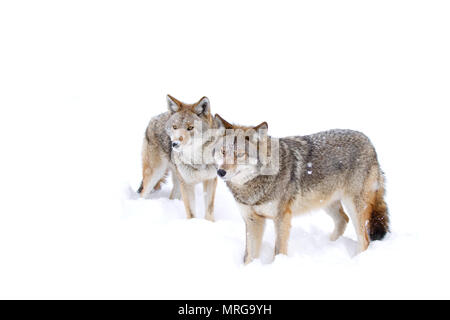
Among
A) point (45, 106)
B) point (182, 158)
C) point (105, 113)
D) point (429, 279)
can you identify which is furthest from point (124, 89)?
point (429, 279)

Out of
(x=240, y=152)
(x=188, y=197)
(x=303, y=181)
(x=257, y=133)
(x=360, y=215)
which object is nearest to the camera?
(x=240, y=152)

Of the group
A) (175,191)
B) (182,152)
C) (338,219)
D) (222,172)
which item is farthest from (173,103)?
(338,219)

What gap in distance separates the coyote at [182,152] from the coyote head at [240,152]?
1338mm

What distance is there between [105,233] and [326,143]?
116 inches

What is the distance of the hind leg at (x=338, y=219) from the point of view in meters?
5.83

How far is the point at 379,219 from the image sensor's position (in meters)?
5.42

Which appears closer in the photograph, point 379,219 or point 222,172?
Result: point 222,172

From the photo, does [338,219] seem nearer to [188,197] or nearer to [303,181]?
[303,181]

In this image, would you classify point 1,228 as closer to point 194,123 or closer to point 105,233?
point 105,233

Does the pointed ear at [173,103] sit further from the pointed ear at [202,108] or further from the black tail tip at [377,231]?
the black tail tip at [377,231]

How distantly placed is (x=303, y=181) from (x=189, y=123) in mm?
1957

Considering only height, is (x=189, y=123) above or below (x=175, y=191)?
above

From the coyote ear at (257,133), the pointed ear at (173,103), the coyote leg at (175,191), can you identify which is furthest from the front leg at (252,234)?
the coyote leg at (175,191)

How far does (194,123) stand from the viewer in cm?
601
